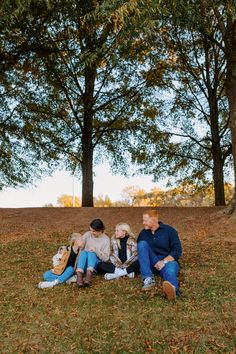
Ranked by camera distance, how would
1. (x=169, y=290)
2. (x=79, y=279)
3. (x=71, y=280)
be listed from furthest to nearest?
(x=71, y=280)
(x=79, y=279)
(x=169, y=290)

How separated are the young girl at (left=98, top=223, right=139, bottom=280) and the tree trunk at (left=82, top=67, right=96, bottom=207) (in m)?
8.52

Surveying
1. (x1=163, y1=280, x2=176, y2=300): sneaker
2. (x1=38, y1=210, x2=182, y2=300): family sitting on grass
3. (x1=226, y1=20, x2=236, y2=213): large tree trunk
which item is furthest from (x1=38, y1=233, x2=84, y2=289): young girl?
(x1=226, y1=20, x2=236, y2=213): large tree trunk

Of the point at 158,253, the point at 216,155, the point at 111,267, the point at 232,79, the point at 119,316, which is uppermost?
the point at 232,79

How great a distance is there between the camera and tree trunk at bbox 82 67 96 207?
14.8 meters

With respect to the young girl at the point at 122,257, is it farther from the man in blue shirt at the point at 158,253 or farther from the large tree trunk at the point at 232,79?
the large tree trunk at the point at 232,79

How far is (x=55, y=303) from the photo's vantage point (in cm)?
530

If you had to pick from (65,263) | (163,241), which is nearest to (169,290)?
(163,241)

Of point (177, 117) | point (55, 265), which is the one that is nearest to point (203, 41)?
point (177, 117)

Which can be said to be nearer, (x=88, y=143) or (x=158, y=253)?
(x=158, y=253)

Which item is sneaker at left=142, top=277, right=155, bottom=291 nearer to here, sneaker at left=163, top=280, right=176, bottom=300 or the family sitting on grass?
the family sitting on grass

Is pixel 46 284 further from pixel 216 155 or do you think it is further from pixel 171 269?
pixel 216 155

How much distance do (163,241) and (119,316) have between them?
1.52m

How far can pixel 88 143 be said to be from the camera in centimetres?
1523

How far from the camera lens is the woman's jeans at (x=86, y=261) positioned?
5.98 m
